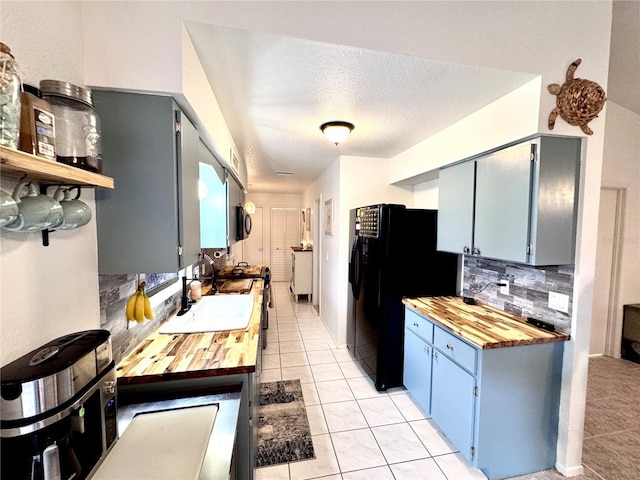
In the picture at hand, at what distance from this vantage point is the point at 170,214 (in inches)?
44.9

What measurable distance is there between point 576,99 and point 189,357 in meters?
2.51

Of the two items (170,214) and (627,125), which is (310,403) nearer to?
(170,214)

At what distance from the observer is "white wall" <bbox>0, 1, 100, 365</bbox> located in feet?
2.48

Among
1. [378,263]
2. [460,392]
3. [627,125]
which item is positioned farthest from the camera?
[627,125]

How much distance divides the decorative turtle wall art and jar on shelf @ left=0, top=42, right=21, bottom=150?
224 cm

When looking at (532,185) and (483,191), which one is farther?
(483,191)

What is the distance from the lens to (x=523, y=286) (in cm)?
194

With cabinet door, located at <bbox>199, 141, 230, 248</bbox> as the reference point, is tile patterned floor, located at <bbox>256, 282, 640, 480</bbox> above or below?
below

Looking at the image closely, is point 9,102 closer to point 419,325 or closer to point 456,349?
point 456,349

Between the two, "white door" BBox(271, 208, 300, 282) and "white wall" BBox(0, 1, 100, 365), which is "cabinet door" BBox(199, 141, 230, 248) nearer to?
"white wall" BBox(0, 1, 100, 365)

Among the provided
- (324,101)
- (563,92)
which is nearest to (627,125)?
(563,92)

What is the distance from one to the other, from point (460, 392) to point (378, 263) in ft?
3.68

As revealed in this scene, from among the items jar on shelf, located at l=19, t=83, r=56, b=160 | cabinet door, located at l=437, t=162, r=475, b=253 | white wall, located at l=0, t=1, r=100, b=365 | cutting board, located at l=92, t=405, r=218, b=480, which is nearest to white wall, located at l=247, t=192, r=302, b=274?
cabinet door, located at l=437, t=162, r=475, b=253

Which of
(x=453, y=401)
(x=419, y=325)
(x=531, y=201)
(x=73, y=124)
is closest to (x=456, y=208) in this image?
(x=531, y=201)
